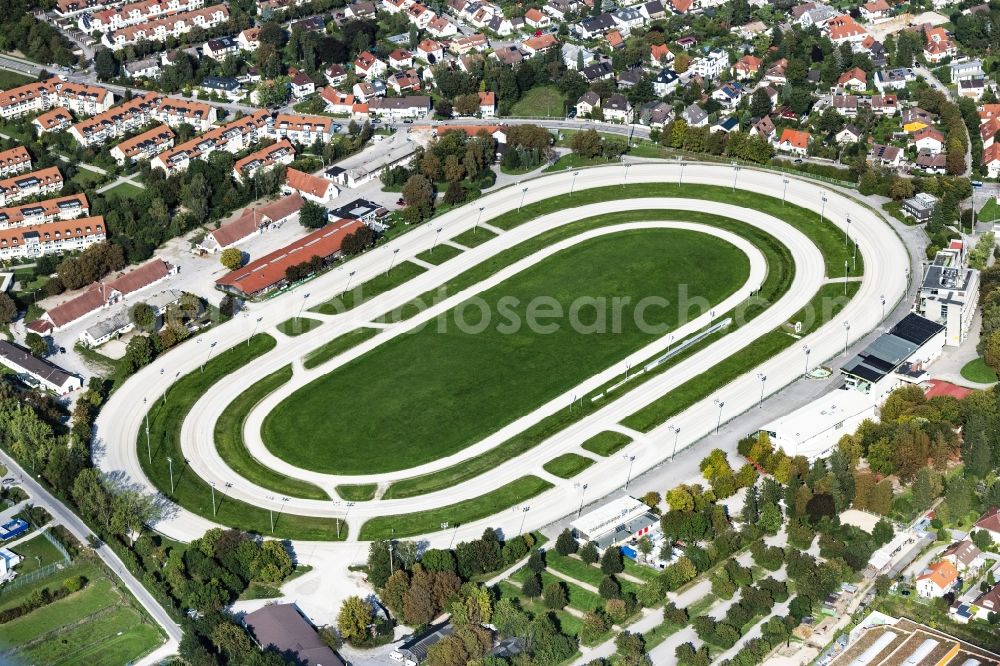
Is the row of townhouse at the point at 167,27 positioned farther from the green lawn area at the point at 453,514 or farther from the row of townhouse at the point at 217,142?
the green lawn area at the point at 453,514

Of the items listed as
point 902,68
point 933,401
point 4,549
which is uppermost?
point 902,68

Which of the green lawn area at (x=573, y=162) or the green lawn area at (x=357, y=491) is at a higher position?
the green lawn area at (x=573, y=162)

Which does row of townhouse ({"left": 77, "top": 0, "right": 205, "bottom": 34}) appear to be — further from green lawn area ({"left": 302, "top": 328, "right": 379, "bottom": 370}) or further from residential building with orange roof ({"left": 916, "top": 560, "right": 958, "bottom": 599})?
residential building with orange roof ({"left": 916, "top": 560, "right": 958, "bottom": 599})

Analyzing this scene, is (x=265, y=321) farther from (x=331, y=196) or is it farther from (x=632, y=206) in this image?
(x=632, y=206)

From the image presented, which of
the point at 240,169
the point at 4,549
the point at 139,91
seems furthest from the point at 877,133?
the point at 4,549

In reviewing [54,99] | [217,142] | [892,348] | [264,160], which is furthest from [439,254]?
[54,99]

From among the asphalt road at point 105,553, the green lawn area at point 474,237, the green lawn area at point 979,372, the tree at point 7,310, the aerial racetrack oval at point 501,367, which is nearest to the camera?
the asphalt road at point 105,553

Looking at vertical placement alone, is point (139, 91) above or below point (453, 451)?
above

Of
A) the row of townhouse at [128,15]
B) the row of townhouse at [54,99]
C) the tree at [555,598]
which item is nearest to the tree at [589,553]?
the tree at [555,598]
